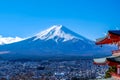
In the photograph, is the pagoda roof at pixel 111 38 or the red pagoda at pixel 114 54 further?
the pagoda roof at pixel 111 38

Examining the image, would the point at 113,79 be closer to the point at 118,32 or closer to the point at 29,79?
the point at 118,32

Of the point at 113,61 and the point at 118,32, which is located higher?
the point at 118,32

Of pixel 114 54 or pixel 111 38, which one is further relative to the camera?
pixel 114 54

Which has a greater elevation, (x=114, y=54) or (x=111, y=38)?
(x=111, y=38)

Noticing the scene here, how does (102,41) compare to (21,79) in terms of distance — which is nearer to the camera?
(102,41)

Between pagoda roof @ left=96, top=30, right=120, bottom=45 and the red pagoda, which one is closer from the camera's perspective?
the red pagoda

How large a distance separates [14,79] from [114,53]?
9851 cm

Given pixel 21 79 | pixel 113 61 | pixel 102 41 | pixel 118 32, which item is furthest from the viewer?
pixel 21 79

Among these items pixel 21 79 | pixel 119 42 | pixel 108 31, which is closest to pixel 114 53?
pixel 119 42

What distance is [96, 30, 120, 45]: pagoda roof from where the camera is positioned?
2682 cm

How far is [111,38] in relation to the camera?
27.6 meters

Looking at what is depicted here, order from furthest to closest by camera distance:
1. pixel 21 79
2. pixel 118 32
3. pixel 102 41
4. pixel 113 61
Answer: pixel 21 79 → pixel 102 41 → pixel 118 32 → pixel 113 61

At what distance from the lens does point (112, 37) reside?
89.9 feet

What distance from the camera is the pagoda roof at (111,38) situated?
26.8 m
